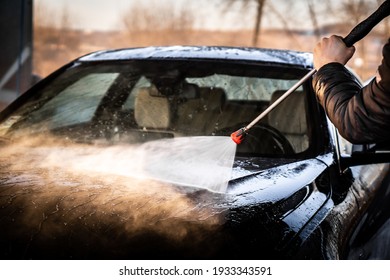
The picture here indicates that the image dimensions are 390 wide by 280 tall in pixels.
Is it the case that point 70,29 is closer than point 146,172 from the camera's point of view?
No

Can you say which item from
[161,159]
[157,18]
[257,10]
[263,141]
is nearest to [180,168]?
[161,159]

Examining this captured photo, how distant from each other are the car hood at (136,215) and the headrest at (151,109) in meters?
0.79

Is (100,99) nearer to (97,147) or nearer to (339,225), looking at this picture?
(97,147)

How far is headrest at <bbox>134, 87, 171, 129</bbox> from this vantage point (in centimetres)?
307

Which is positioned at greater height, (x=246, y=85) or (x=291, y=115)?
(x=246, y=85)

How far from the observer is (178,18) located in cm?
1742

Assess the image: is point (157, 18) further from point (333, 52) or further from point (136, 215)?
point (136, 215)

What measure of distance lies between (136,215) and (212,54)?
63.2 inches

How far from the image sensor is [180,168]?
242cm

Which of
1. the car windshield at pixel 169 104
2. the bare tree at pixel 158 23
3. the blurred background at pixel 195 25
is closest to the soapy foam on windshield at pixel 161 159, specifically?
the car windshield at pixel 169 104
